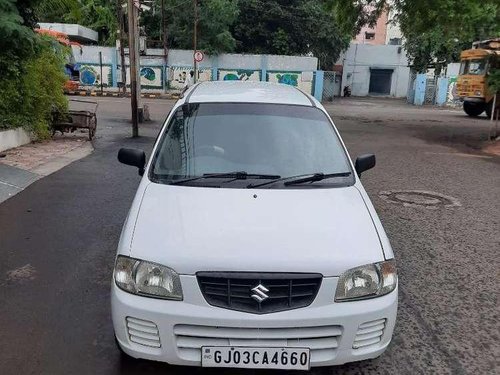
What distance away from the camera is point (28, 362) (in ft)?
10.2

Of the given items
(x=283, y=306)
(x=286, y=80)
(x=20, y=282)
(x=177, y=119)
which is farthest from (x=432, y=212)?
(x=286, y=80)

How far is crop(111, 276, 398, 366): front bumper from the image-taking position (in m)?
2.61

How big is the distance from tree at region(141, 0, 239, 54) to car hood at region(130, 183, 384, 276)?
28276 mm

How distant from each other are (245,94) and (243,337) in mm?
2440

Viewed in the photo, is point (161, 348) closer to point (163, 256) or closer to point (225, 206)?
point (163, 256)

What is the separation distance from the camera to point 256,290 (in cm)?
264

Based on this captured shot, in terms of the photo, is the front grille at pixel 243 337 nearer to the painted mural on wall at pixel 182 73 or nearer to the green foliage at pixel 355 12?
the green foliage at pixel 355 12

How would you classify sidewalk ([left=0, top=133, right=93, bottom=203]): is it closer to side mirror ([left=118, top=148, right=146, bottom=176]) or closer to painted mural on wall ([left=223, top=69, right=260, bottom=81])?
side mirror ([left=118, top=148, right=146, bottom=176])

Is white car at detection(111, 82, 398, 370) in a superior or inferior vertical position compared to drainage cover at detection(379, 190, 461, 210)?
superior

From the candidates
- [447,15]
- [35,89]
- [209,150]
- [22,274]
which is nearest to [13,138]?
[35,89]

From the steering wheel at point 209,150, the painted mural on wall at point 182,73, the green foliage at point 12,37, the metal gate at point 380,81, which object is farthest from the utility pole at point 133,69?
the metal gate at point 380,81

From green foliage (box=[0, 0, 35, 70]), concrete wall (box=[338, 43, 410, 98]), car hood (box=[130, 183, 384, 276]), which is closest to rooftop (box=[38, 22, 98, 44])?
green foliage (box=[0, 0, 35, 70])

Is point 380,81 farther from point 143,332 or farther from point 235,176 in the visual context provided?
point 143,332

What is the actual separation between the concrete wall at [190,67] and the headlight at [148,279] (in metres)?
28.2
